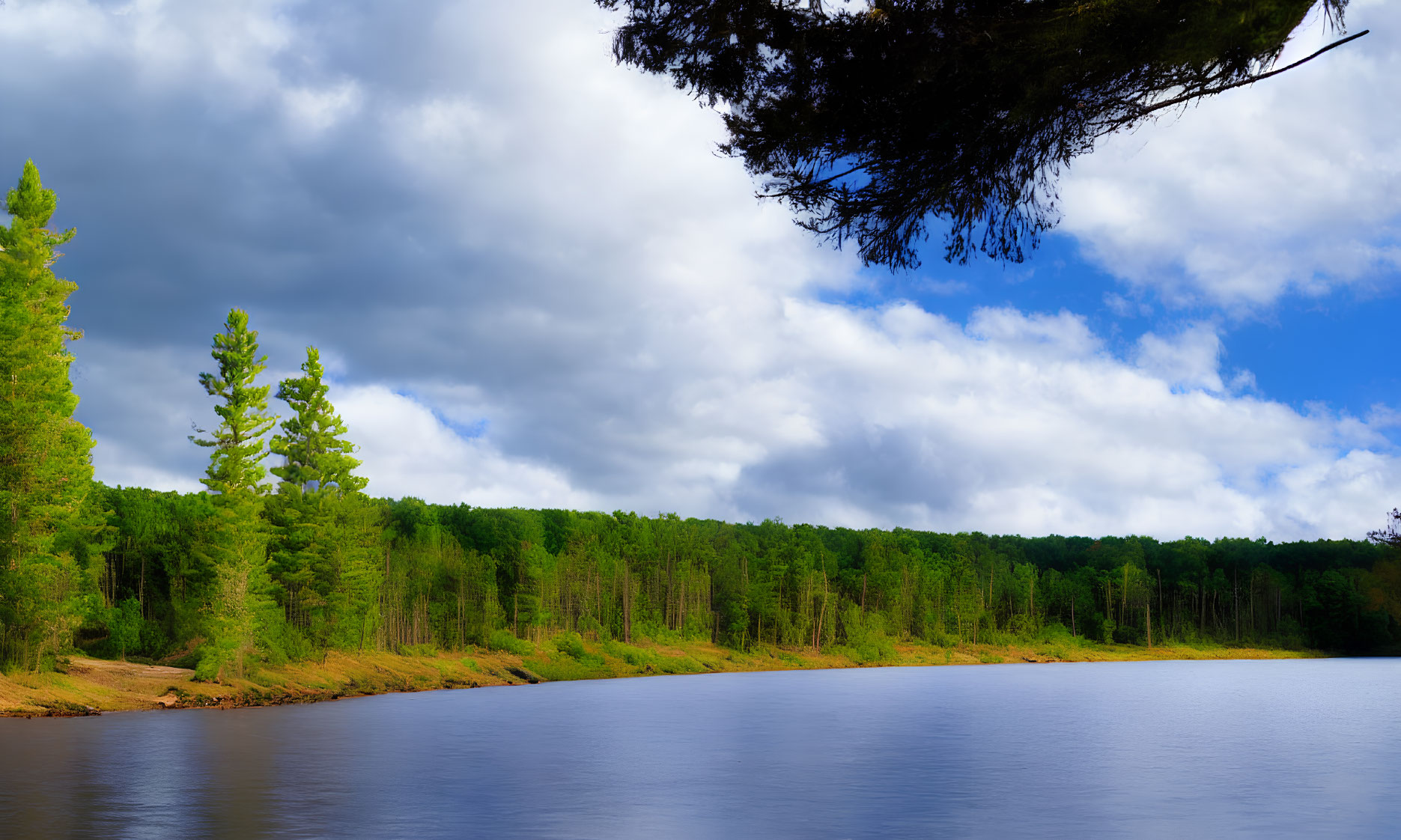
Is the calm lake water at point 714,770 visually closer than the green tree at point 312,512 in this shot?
Yes

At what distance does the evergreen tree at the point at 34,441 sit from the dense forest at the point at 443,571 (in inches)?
4.4

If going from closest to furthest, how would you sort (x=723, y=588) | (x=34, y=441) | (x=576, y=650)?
(x=34, y=441) < (x=576, y=650) < (x=723, y=588)

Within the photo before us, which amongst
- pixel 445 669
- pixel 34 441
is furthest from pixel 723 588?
pixel 34 441

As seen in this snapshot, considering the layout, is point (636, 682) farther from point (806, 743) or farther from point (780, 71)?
point (780, 71)

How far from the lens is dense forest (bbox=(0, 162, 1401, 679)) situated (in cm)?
5697

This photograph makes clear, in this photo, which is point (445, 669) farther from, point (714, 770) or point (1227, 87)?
point (1227, 87)

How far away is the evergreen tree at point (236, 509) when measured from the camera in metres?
65.0

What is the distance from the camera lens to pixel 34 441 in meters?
54.2

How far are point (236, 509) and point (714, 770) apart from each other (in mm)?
43401

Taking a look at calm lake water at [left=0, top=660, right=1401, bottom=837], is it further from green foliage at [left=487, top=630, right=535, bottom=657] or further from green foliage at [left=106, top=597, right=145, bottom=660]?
green foliage at [left=487, top=630, right=535, bottom=657]

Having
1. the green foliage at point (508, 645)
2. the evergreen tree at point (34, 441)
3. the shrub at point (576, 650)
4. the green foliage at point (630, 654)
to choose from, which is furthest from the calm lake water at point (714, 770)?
the green foliage at point (630, 654)

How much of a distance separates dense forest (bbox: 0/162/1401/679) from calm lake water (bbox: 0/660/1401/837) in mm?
10775

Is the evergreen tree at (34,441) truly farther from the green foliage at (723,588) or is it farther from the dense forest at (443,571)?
the green foliage at (723,588)

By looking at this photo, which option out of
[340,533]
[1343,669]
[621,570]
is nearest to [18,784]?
[340,533]
